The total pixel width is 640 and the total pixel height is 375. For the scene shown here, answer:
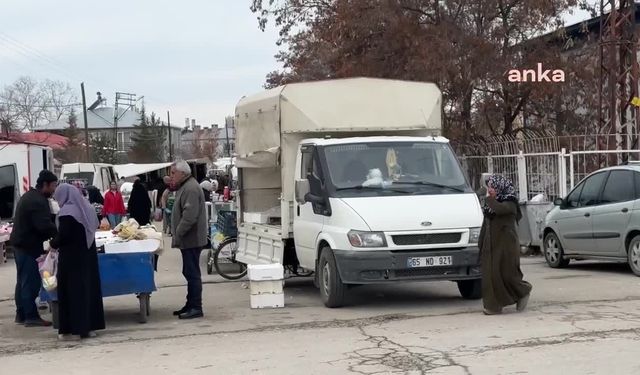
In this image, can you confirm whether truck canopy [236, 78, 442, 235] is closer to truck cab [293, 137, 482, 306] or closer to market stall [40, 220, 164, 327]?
truck cab [293, 137, 482, 306]

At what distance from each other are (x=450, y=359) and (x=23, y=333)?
5302 millimetres

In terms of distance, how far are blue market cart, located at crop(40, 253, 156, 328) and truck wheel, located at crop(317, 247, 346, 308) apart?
2232mm

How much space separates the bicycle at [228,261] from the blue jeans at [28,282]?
16.1 feet

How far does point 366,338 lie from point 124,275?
3.07 metres

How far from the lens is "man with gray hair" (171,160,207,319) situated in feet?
35.0

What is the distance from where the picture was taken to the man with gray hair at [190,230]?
35.0 feet

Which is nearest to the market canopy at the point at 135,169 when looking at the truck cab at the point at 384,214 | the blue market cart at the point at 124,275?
the truck cab at the point at 384,214

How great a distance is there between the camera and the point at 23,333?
33.8 ft

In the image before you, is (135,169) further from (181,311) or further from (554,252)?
(181,311)

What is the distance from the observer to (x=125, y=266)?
33.7 feet

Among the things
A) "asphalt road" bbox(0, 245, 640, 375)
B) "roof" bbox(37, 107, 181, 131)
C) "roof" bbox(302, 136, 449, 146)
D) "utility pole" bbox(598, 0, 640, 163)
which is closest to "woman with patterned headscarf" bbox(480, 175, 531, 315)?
"asphalt road" bbox(0, 245, 640, 375)

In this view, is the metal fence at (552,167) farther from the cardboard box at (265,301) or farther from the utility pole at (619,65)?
the cardboard box at (265,301)

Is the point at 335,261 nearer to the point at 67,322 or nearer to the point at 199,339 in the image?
the point at 199,339

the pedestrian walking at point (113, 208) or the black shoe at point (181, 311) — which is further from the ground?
the pedestrian walking at point (113, 208)
